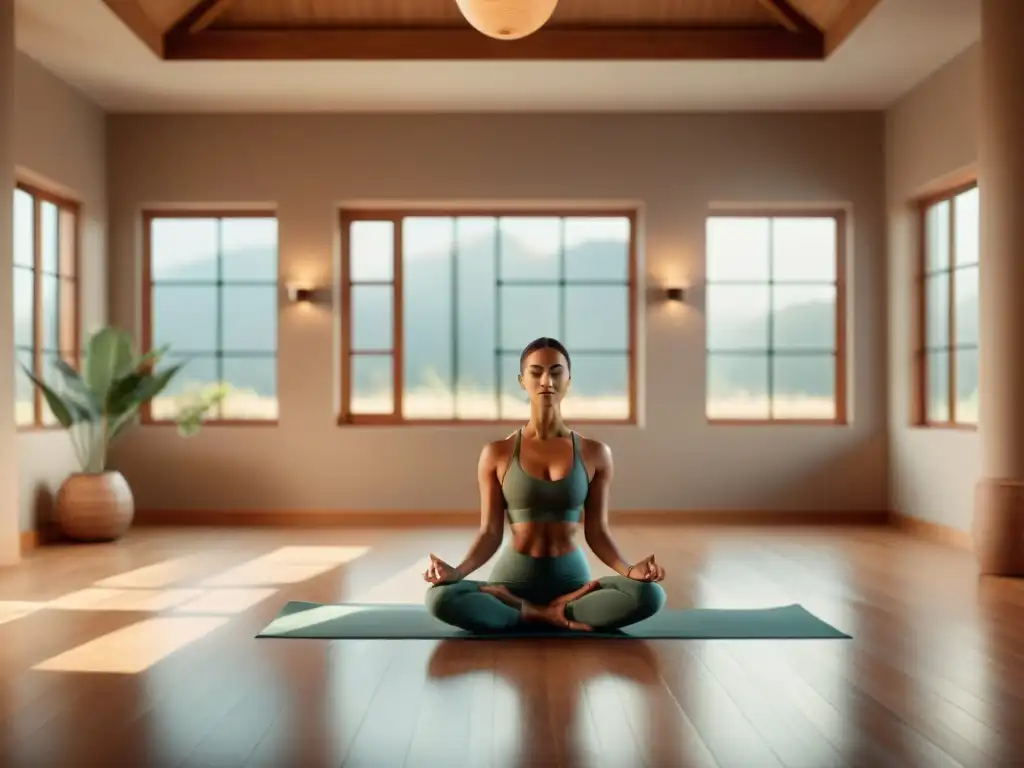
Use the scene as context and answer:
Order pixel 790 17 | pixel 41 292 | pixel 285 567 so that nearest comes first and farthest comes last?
pixel 285 567 → pixel 790 17 → pixel 41 292

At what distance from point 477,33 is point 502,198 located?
4.88 feet

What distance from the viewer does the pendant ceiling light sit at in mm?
4141

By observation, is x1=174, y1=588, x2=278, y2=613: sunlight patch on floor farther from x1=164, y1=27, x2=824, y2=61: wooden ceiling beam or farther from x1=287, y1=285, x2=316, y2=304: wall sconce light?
x1=164, y1=27, x2=824, y2=61: wooden ceiling beam

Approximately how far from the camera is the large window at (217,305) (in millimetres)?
8500

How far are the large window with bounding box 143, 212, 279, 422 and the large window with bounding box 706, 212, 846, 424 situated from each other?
323 cm

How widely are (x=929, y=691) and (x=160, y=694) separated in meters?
2.22

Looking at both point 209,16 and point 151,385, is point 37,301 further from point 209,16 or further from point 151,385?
point 209,16

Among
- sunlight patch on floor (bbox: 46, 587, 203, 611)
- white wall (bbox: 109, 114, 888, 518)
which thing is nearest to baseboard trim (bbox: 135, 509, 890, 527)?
white wall (bbox: 109, 114, 888, 518)

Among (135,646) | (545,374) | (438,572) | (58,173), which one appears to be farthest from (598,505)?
(58,173)

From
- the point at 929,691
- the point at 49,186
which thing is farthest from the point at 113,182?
the point at 929,691

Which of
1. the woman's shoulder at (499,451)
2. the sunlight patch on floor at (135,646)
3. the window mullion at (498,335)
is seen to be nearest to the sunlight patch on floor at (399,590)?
the sunlight patch on floor at (135,646)

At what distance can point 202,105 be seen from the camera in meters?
8.24

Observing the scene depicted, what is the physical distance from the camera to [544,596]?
423 centimetres

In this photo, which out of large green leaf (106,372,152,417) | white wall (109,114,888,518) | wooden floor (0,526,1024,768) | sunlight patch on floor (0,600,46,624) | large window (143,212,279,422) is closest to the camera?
wooden floor (0,526,1024,768)
